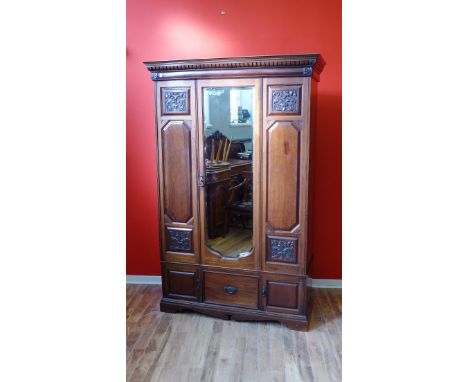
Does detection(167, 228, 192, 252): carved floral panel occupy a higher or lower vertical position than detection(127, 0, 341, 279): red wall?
lower

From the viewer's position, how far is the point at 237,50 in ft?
9.52

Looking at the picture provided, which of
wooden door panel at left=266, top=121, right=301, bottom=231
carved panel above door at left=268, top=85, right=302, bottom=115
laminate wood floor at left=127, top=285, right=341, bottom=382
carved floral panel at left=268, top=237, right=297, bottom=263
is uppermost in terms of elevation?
carved panel above door at left=268, top=85, right=302, bottom=115

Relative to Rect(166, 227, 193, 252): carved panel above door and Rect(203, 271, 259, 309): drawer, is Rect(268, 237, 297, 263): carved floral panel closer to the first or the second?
Rect(203, 271, 259, 309): drawer

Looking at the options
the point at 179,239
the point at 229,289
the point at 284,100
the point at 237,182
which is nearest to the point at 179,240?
the point at 179,239

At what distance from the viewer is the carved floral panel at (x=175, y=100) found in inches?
98.8

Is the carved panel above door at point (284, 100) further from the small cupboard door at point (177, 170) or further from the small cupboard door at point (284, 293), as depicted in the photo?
the small cupboard door at point (284, 293)

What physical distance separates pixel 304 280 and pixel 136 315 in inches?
52.4

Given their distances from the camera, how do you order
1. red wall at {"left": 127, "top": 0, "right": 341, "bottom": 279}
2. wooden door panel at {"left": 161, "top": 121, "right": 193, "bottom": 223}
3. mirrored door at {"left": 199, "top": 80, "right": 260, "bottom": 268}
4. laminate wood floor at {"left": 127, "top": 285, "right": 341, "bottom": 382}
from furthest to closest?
1. red wall at {"left": 127, "top": 0, "right": 341, "bottom": 279}
2. wooden door panel at {"left": 161, "top": 121, "right": 193, "bottom": 223}
3. mirrored door at {"left": 199, "top": 80, "right": 260, "bottom": 268}
4. laminate wood floor at {"left": 127, "top": 285, "right": 341, "bottom": 382}

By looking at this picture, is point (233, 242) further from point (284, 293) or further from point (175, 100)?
point (175, 100)

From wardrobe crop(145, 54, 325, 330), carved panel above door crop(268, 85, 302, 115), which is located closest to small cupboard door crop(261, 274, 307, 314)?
wardrobe crop(145, 54, 325, 330)

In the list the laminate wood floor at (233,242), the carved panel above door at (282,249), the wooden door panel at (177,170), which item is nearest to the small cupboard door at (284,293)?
the carved panel above door at (282,249)

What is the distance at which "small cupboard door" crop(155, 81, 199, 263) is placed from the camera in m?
2.53
